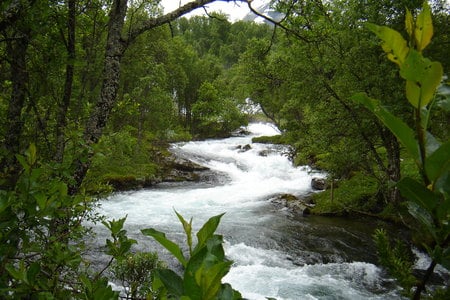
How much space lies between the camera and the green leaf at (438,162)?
724 mm

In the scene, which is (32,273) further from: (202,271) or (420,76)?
(420,76)

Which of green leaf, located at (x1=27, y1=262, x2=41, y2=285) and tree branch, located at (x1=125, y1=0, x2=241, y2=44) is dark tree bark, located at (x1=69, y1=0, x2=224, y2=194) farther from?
green leaf, located at (x1=27, y1=262, x2=41, y2=285)

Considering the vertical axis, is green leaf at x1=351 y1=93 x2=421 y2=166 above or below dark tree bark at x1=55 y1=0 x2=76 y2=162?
below

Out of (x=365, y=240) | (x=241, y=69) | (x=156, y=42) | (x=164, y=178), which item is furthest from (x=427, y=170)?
(x=156, y=42)

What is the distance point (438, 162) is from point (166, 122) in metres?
24.8

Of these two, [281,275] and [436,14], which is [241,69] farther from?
[281,275]

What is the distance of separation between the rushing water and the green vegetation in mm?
1737

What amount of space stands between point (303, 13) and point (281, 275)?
6.51 meters

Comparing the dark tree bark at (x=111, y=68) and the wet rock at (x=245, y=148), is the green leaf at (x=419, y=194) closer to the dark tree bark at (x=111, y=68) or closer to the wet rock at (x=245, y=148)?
the dark tree bark at (x=111, y=68)

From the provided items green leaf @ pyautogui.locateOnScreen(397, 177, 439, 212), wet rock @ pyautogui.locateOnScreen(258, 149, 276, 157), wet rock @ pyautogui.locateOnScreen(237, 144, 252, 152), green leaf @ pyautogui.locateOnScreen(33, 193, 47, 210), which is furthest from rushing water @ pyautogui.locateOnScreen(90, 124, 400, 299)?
wet rock @ pyautogui.locateOnScreen(237, 144, 252, 152)

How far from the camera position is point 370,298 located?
797 centimetres

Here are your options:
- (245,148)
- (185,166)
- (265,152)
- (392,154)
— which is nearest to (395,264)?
(392,154)

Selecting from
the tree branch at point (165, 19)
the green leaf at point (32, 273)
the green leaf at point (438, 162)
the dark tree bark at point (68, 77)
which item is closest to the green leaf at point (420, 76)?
the green leaf at point (438, 162)

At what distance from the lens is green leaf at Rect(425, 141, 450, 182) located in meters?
0.72
